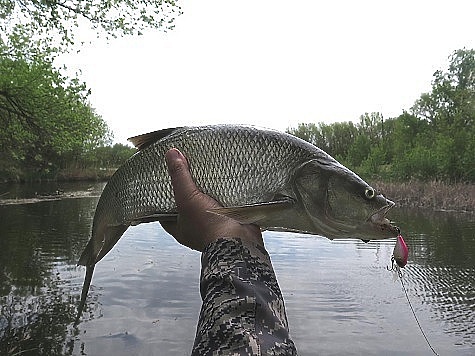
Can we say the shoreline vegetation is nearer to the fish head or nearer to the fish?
the fish

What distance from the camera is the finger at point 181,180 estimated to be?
289cm

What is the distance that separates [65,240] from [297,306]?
46.8ft

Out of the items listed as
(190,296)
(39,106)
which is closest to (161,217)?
(190,296)

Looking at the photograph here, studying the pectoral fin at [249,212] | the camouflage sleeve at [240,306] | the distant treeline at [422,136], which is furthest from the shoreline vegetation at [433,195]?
the camouflage sleeve at [240,306]

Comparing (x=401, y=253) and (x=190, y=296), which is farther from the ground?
(x=401, y=253)

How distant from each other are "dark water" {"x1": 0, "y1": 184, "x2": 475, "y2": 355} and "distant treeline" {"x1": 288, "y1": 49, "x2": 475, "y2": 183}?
27.8m

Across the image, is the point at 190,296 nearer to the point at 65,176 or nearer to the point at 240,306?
the point at 240,306

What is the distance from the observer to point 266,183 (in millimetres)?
2959

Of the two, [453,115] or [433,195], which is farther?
[453,115]

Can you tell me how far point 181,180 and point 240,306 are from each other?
1.01m

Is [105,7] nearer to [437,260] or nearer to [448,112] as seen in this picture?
[437,260]

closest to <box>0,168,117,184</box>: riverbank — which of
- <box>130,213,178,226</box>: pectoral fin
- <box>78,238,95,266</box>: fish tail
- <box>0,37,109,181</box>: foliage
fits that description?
<box>0,37,109,181</box>: foliage

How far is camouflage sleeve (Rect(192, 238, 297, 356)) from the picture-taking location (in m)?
2.03

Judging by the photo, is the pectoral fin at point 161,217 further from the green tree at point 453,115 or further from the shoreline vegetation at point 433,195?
the green tree at point 453,115
